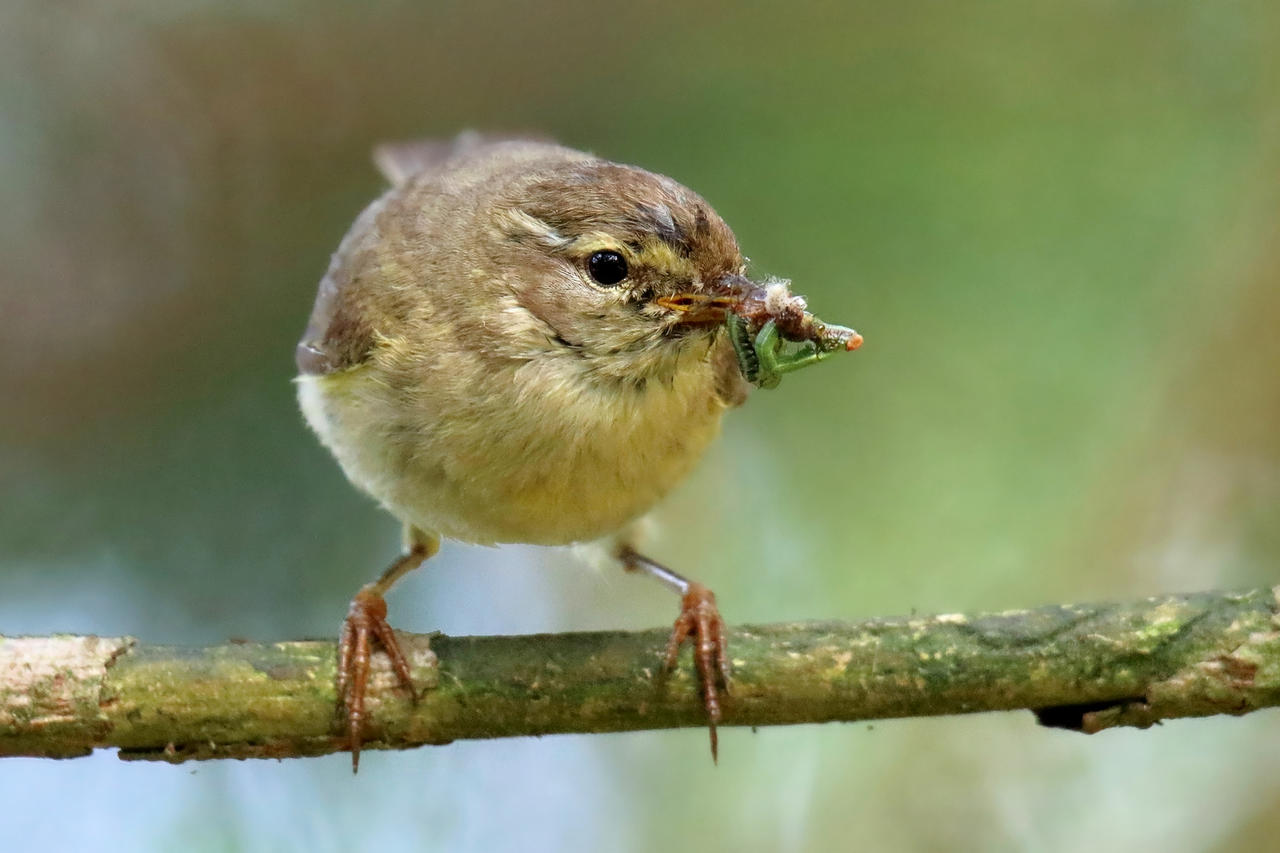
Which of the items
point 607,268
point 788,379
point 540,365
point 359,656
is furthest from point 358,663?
point 788,379

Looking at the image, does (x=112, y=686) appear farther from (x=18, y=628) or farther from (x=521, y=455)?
(x=18, y=628)

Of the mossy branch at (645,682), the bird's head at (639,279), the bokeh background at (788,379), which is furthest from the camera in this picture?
the bokeh background at (788,379)

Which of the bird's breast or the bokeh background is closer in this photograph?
the bird's breast

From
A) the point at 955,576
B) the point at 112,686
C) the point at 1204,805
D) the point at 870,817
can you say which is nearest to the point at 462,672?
the point at 112,686

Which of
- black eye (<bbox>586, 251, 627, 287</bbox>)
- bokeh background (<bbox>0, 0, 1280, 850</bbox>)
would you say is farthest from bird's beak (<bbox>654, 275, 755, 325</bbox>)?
bokeh background (<bbox>0, 0, 1280, 850</bbox>)

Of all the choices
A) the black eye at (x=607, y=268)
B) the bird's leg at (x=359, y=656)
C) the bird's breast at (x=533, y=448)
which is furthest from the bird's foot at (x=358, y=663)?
the black eye at (x=607, y=268)

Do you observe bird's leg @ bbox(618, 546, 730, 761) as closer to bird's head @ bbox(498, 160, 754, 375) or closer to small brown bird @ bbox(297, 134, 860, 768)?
small brown bird @ bbox(297, 134, 860, 768)

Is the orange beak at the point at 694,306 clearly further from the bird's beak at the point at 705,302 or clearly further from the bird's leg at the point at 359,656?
the bird's leg at the point at 359,656
